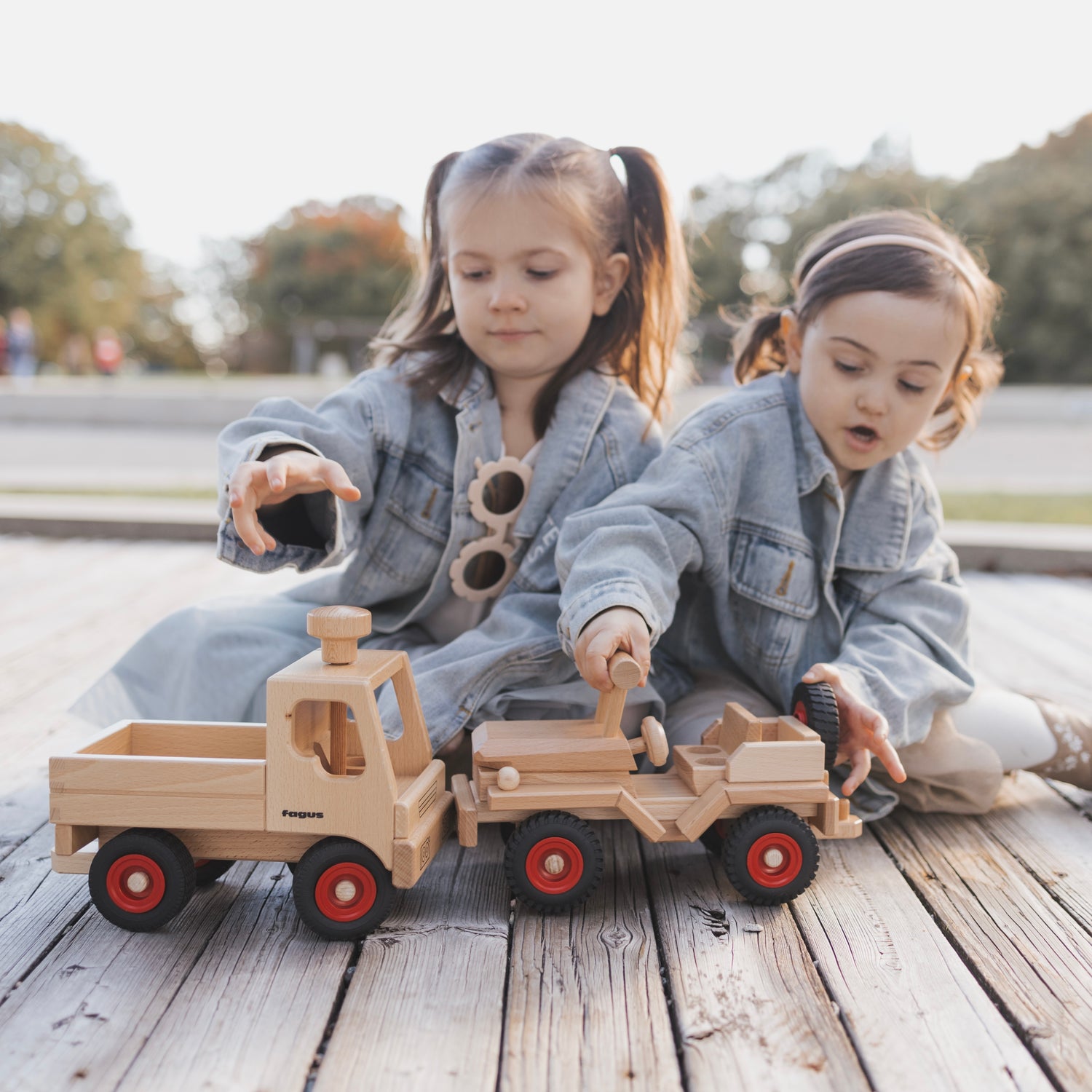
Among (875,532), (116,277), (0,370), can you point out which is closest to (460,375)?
(875,532)

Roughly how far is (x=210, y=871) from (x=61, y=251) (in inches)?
1405

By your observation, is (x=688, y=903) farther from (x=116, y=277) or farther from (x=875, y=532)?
(x=116, y=277)

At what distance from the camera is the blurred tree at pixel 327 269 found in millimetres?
33812

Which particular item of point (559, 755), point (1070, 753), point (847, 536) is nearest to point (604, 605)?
Answer: point (559, 755)

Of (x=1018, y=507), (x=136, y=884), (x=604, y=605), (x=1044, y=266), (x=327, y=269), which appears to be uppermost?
(x=604, y=605)

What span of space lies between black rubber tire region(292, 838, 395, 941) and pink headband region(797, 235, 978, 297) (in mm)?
1191

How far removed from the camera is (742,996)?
122cm

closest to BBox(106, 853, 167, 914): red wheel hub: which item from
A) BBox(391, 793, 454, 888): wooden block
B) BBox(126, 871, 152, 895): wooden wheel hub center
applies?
BBox(126, 871, 152, 895): wooden wheel hub center

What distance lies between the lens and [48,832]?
5.48 feet

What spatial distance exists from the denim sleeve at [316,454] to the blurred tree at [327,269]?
1270 inches

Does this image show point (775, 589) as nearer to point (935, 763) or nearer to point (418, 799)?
point (935, 763)

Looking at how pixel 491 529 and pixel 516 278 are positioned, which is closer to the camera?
pixel 516 278

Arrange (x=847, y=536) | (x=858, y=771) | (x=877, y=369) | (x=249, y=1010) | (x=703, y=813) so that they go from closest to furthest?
(x=249, y=1010) < (x=703, y=813) < (x=858, y=771) < (x=877, y=369) < (x=847, y=536)

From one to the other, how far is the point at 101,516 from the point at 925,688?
12.0ft
